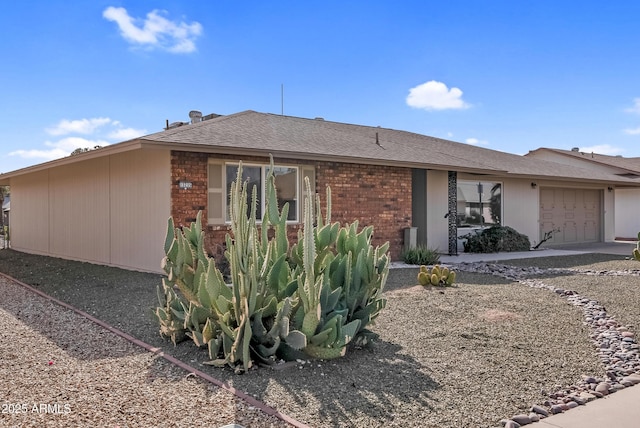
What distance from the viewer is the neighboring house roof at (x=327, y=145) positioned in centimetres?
975

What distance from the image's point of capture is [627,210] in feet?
79.6

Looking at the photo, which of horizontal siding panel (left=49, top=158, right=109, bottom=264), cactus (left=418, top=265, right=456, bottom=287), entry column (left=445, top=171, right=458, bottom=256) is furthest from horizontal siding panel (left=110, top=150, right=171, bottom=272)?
entry column (left=445, top=171, right=458, bottom=256)

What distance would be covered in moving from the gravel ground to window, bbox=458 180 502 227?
321 inches

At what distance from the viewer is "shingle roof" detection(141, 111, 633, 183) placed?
10.2 meters

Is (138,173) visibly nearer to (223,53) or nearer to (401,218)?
(223,53)

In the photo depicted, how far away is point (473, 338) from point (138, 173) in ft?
26.3

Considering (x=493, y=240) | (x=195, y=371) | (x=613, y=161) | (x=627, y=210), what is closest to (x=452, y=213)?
(x=493, y=240)

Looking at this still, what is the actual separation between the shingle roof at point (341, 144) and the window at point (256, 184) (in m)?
0.57

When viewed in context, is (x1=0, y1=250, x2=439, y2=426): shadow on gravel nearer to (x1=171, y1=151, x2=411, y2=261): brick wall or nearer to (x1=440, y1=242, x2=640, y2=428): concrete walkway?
(x1=440, y1=242, x2=640, y2=428): concrete walkway

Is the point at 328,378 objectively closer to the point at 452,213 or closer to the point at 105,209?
the point at 105,209

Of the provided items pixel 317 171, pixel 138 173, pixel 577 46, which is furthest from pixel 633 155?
pixel 138 173

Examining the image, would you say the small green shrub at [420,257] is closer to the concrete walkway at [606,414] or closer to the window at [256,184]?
the window at [256,184]

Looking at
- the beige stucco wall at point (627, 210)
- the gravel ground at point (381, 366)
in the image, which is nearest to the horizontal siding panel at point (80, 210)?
the gravel ground at point (381, 366)

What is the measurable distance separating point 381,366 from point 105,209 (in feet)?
31.5
